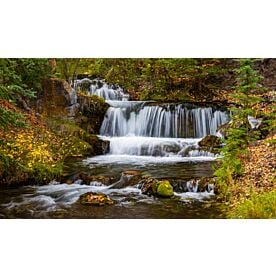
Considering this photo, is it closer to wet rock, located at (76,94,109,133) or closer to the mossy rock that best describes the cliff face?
wet rock, located at (76,94,109,133)

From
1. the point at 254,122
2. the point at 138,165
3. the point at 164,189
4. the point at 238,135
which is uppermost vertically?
the point at 254,122

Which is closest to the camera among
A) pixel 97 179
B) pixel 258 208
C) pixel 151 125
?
pixel 258 208

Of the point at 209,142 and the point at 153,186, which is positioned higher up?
the point at 209,142

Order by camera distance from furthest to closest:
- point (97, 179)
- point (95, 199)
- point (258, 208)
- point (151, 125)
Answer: point (151, 125), point (97, 179), point (95, 199), point (258, 208)

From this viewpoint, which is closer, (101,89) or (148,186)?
(148,186)

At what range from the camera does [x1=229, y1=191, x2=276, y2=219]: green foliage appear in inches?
167

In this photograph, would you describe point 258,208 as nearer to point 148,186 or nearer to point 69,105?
point 148,186

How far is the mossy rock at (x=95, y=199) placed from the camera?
173 inches

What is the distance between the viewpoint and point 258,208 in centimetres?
425

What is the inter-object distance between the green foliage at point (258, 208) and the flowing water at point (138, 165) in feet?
0.59

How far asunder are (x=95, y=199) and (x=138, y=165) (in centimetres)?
51

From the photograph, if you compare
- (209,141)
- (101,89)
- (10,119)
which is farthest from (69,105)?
(209,141)

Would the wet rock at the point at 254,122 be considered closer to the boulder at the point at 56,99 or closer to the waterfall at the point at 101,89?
the waterfall at the point at 101,89
